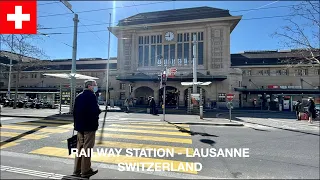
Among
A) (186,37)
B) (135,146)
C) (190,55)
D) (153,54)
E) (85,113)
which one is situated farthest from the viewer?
(153,54)

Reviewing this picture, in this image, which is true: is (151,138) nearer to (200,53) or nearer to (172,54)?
(172,54)

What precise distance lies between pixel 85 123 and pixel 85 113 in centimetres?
20

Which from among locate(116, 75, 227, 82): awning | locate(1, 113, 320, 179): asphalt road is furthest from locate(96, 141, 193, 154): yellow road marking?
locate(116, 75, 227, 82): awning

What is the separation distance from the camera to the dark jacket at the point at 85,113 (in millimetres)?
3406

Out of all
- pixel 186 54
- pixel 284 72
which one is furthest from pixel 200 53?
pixel 284 72

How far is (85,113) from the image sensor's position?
340 centimetres

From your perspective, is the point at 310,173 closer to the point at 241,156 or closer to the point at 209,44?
the point at 241,156

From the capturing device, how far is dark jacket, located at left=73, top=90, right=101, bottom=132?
3406mm

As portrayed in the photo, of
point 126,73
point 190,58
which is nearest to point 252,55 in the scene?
point 190,58

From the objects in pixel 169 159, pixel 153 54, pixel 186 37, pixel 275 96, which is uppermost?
pixel 186 37

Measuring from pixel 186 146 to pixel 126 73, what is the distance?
3025cm

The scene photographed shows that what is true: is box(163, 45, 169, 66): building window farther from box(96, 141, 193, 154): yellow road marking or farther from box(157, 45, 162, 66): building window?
box(96, 141, 193, 154): yellow road marking

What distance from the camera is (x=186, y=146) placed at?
569 centimetres

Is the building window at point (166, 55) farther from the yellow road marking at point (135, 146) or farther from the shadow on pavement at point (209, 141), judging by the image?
the yellow road marking at point (135, 146)
